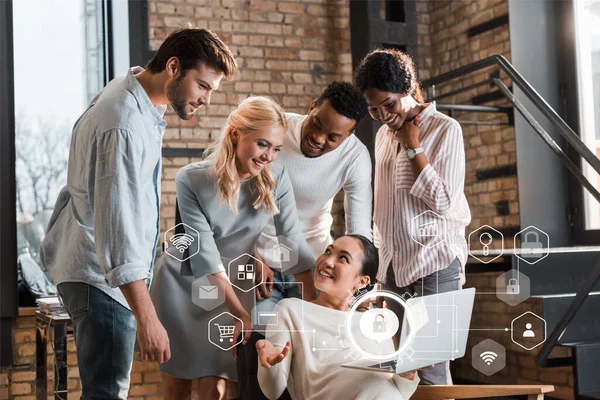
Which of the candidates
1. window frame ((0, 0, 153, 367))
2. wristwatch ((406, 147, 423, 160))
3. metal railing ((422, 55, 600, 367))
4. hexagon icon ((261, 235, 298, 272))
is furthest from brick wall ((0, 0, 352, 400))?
wristwatch ((406, 147, 423, 160))

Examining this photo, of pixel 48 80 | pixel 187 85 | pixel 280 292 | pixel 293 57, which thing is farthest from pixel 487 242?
pixel 293 57

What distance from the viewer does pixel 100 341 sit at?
4.98 ft

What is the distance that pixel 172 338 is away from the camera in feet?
5.93

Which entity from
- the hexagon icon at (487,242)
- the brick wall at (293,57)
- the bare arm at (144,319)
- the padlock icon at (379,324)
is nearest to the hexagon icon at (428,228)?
the hexagon icon at (487,242)

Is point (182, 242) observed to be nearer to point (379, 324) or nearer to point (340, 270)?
point (340, 270)

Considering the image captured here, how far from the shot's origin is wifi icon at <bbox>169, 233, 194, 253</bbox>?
1.77m

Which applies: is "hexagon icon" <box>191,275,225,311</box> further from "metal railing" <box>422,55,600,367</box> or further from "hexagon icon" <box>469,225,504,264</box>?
"metal railing" <box>422,55,600,367</box>

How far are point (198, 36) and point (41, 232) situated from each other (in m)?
1.78

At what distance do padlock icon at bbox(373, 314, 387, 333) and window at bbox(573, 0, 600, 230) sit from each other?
1.29 meters

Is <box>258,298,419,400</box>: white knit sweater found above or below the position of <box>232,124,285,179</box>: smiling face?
below

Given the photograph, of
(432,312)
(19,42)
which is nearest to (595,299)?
(432,312)

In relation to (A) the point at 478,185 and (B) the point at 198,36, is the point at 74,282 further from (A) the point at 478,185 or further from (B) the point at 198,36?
(A) the point at 478,185

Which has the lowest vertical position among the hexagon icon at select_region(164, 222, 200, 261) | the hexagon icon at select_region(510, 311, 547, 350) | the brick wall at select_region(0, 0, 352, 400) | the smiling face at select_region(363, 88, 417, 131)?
the hexagon icon at select_region(510, 311, 547, 350)

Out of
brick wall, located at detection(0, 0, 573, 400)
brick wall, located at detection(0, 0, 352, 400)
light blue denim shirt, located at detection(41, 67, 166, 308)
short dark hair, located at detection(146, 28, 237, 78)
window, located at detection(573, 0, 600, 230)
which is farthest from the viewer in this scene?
brick wall, located at detection(0, 0, 352, 400)
